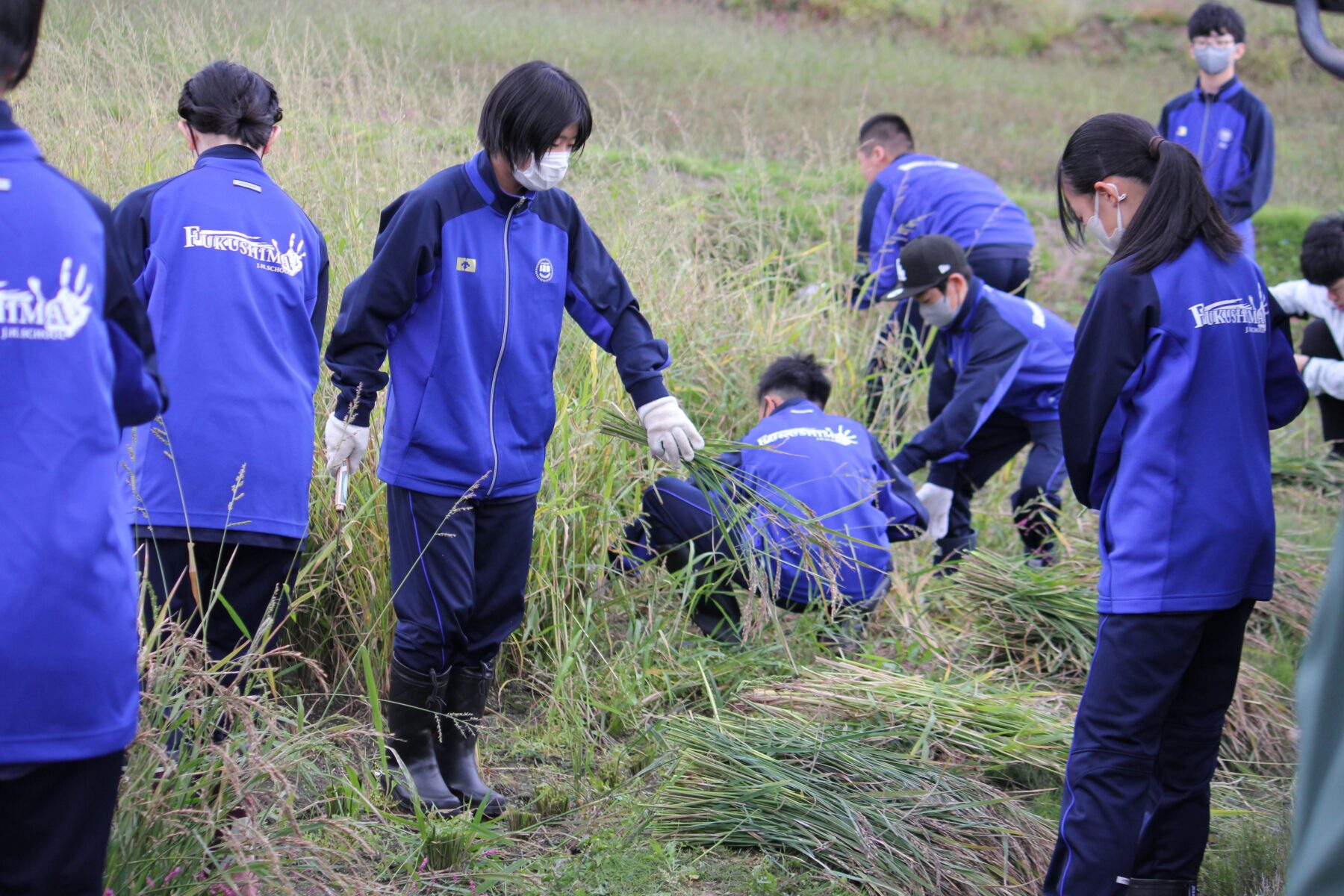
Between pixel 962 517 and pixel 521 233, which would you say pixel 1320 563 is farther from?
pixel 521 233

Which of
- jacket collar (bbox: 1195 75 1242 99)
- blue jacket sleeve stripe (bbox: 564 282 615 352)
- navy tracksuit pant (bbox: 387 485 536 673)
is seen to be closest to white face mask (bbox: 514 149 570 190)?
blue jacket sleeve stripe (bbox: 564 282 615 352)

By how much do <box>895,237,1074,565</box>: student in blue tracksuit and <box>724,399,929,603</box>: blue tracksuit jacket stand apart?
0.66 meters

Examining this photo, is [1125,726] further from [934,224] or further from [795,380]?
[934,224]

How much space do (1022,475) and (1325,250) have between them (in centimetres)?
153

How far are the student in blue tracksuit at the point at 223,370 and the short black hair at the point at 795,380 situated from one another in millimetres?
2143

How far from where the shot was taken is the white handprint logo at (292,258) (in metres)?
3.07

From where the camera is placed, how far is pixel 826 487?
435cm

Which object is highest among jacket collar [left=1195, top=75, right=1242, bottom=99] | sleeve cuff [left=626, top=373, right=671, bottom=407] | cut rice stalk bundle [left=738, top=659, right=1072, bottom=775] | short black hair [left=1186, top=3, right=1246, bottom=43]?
short black hair [left=1186, top=3, right=1246, bottom=43]

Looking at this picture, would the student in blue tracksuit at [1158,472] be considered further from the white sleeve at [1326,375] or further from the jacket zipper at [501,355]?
the white sleeve at [1326,375]

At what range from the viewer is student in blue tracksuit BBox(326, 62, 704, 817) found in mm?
3176

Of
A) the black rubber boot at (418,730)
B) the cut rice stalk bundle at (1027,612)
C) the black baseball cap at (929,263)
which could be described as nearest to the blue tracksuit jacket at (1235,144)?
the black baseball cap at (929,263)

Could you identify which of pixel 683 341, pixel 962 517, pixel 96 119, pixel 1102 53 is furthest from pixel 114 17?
pixel 1102 53

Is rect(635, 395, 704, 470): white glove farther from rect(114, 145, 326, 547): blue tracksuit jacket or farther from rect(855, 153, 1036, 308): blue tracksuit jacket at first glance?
rect(855, 153, 1036, 308): blue tracksuit jacket

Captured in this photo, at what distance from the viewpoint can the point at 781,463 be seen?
436cm
